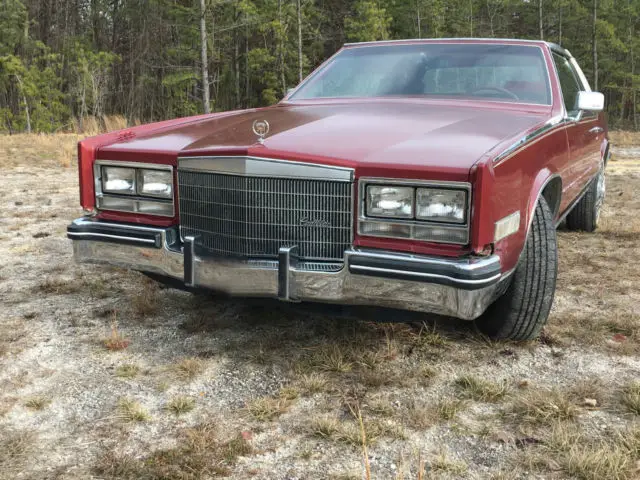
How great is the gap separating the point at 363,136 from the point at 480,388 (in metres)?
1.14

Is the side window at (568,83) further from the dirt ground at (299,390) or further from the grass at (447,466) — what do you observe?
the grass at (447,466)

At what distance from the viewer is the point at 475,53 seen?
359cm

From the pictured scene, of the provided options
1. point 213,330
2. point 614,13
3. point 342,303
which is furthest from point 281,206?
point 614,13

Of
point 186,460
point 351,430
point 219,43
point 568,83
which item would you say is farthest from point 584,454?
point 219,43

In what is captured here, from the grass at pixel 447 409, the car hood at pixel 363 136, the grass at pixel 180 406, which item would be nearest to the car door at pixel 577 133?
the car hood at pixel 363 136

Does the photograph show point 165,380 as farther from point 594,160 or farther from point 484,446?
point 594,160

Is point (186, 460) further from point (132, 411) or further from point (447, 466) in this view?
point (447, 466)

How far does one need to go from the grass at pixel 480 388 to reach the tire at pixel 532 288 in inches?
14.7

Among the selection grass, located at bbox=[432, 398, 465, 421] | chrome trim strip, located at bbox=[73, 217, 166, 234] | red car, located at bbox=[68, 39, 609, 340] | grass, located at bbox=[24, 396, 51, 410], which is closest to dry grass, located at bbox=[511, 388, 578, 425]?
grass, located at bbox=[432, 398, 465, 421]

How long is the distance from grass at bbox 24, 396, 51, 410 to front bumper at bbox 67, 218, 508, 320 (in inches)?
27.7

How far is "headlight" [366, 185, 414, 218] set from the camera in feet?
7.19

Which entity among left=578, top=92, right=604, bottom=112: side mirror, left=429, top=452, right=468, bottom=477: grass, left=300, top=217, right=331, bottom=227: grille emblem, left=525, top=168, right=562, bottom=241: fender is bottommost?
left=429, top=452, right=468, bottom=477: grass

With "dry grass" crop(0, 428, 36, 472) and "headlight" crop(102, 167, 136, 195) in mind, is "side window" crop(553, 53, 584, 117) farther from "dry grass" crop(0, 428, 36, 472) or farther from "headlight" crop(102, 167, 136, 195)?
"dry grass" crop(0, 428, 36, 472)

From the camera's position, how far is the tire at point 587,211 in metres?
5.05
